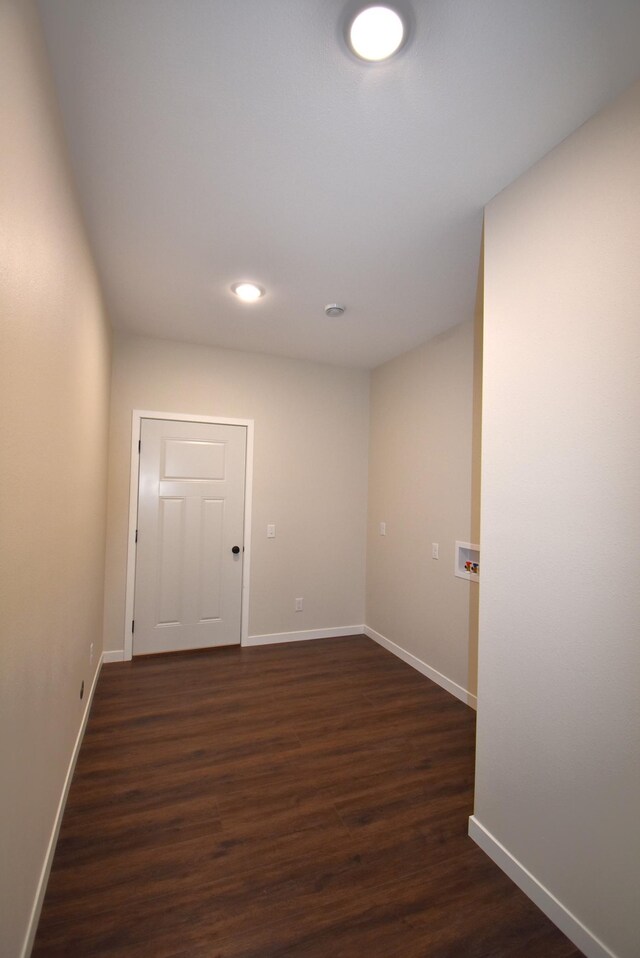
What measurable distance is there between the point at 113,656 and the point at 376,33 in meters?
3.95

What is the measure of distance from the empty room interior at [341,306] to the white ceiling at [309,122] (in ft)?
0.03

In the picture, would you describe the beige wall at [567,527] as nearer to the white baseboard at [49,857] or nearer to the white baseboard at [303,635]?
the white baseboard at [49,857]

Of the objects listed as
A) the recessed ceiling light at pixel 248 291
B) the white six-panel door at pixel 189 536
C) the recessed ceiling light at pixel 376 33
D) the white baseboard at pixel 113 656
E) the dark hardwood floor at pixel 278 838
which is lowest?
the dark hardwood floor at pixel 278 838

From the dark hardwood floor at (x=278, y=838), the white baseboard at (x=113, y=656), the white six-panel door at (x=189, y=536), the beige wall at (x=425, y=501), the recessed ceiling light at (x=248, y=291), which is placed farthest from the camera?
the white six-panel door at (x=189, y=536)

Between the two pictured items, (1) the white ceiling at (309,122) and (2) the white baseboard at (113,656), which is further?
(2) the white baseboard at (113,656)

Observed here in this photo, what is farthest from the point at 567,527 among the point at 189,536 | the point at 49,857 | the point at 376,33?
the point at 189,536

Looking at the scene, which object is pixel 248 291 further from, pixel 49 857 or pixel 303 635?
pixel 303 635

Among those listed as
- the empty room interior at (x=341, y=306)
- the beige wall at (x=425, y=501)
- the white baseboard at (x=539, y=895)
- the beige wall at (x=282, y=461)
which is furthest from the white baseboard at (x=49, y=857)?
the beige wall at (x=425, y=501)

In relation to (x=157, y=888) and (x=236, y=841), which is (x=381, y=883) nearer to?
(x=236, y=841)

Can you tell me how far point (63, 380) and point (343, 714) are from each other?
2.49m

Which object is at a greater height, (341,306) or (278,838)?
(341,306)

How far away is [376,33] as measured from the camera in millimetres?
1130

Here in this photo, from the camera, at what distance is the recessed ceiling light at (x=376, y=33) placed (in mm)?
1084

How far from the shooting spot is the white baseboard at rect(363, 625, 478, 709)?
292 cm
